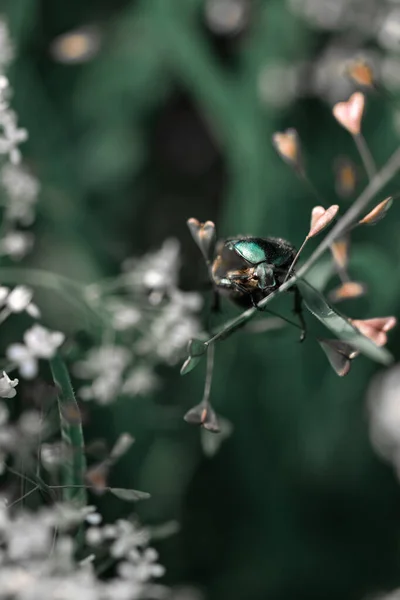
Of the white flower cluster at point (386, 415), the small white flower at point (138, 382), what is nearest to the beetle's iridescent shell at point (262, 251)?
the small white flower at point (138, 382)

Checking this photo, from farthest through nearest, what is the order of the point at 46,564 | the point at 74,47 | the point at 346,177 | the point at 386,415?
the point at 74,47 → the point at 386,415 → the point at 346,177 → the point at 46,564

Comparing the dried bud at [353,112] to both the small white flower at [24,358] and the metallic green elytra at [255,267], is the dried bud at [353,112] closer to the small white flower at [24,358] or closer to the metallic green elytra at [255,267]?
the metallic green elytra at [255,267]

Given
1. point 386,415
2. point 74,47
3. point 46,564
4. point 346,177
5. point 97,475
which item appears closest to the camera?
point 46,564

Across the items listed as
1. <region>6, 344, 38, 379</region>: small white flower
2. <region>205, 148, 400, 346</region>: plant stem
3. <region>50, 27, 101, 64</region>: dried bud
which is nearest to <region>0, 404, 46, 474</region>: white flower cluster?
<region>6, 344, 38, 379</region>: small white flower

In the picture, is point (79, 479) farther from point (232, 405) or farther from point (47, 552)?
point (232, 405)

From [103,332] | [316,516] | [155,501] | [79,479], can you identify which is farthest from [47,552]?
[316,516]

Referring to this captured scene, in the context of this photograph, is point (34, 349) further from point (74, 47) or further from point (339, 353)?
point (74, 47)

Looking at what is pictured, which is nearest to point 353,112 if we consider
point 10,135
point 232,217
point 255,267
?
point 255,267

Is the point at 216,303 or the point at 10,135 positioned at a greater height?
the point at 10,135
